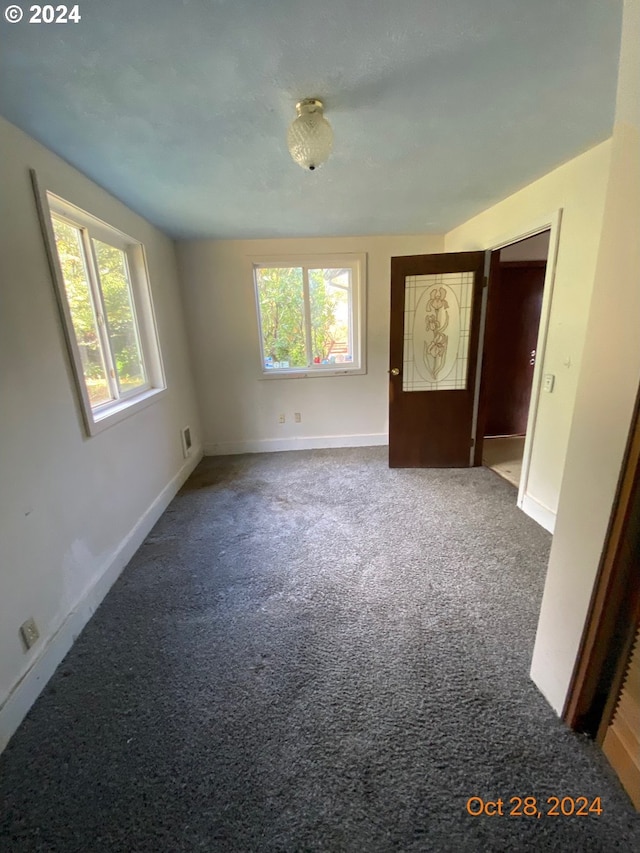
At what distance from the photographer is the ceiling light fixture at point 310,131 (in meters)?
1.33

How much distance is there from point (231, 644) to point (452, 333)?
2979mm

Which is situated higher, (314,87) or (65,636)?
(314,87)

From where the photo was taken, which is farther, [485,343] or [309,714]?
[485,343]

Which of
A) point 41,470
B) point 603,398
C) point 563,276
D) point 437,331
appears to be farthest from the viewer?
point 437,331

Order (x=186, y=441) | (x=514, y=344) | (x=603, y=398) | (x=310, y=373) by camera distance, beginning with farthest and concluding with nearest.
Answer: (x=514, y=344) → (x=310, y=373) → (x=186, y=441) → (x=603, y=398)

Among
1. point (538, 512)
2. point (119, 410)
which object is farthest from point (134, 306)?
point (538, 512)

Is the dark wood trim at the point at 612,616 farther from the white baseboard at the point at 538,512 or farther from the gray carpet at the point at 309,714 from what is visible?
the white baseboard at the point at 538,512

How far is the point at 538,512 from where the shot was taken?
2.34m

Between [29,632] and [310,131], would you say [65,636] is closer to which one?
[29,632]

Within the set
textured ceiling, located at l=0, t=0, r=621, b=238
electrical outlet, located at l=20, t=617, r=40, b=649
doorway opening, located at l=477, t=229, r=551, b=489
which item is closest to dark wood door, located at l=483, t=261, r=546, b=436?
doorway opening, located at l=477, t=229, r=551, b=489

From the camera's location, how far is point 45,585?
1433 millimetres

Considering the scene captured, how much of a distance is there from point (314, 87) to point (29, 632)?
240cm

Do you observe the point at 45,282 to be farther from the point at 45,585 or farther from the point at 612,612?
the point at 612,612

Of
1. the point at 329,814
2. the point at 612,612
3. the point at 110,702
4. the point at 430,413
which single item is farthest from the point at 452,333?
the point at 110,702
